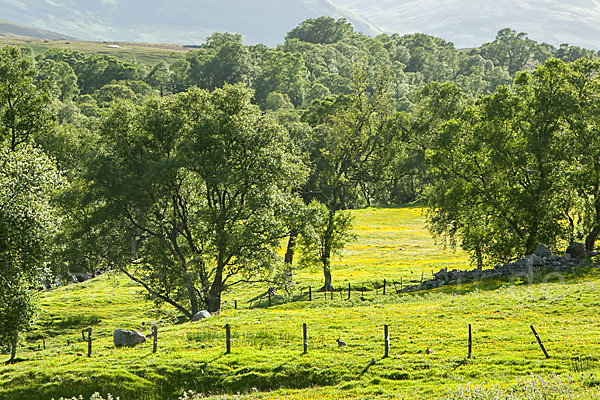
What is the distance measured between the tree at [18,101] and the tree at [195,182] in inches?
626

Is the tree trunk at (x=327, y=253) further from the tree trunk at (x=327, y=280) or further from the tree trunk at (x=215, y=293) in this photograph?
the tree trunk at (x=215, y=293)

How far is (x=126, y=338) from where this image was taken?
33.2 m

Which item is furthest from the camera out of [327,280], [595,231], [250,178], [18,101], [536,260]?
[18,101]

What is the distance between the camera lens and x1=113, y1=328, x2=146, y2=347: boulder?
33.2 meters

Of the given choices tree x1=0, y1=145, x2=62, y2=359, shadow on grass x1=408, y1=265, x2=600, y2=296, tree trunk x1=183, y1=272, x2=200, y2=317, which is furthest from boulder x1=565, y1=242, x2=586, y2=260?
tree x1=0, y1=145, x2=62, y2=359

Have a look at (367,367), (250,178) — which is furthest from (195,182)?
(367,367)

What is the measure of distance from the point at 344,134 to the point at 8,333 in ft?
139

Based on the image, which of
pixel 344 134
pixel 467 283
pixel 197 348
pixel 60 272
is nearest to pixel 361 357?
pixel 197 348

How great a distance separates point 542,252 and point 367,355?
95.3ft

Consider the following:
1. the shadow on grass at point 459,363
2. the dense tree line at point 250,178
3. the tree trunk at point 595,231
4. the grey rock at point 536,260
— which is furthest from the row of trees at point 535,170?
the shadow on grass at point 459,363

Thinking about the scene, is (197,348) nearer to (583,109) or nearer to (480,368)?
(480,368)

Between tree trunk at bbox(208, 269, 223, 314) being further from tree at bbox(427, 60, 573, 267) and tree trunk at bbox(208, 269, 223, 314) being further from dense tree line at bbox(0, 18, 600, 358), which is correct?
tree at bbox(427, 60, 573, 267)

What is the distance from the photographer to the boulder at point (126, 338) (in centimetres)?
3316

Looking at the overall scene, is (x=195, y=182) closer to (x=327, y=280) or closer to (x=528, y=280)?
(x=327, y=280)
